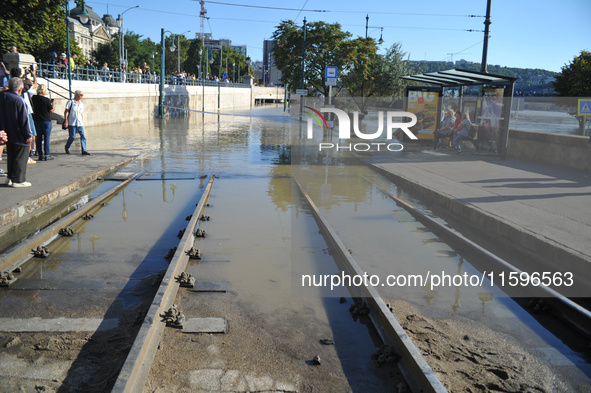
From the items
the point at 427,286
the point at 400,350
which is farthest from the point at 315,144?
the point at 400,350

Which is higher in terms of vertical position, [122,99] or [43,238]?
[122,99]

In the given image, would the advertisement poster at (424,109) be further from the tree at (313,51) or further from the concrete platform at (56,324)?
the concrete platform at (56,324)

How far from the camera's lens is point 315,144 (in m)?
22.5

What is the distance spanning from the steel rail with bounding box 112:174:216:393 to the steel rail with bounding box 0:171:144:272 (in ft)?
6.35

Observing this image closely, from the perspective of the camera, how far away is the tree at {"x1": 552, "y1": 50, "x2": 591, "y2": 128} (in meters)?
32.7

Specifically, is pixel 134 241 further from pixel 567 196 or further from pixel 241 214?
pixel 567 196

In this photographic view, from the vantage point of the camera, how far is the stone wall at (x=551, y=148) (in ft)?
44.2

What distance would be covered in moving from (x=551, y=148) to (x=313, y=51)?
74.2 ft

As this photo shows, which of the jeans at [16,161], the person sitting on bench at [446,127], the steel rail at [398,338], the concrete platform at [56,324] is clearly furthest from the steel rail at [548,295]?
the person sitting on bench at [446,127]

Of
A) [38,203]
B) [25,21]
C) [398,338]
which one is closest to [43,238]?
[38,203]

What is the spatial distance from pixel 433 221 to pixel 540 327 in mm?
3709

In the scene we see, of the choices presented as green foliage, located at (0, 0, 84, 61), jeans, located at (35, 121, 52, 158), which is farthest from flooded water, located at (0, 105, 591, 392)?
green foliage, located at (0, 0, 84, 61)

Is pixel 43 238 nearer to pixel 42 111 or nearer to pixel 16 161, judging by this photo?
pixel 16 161

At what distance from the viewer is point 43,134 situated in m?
13.0
